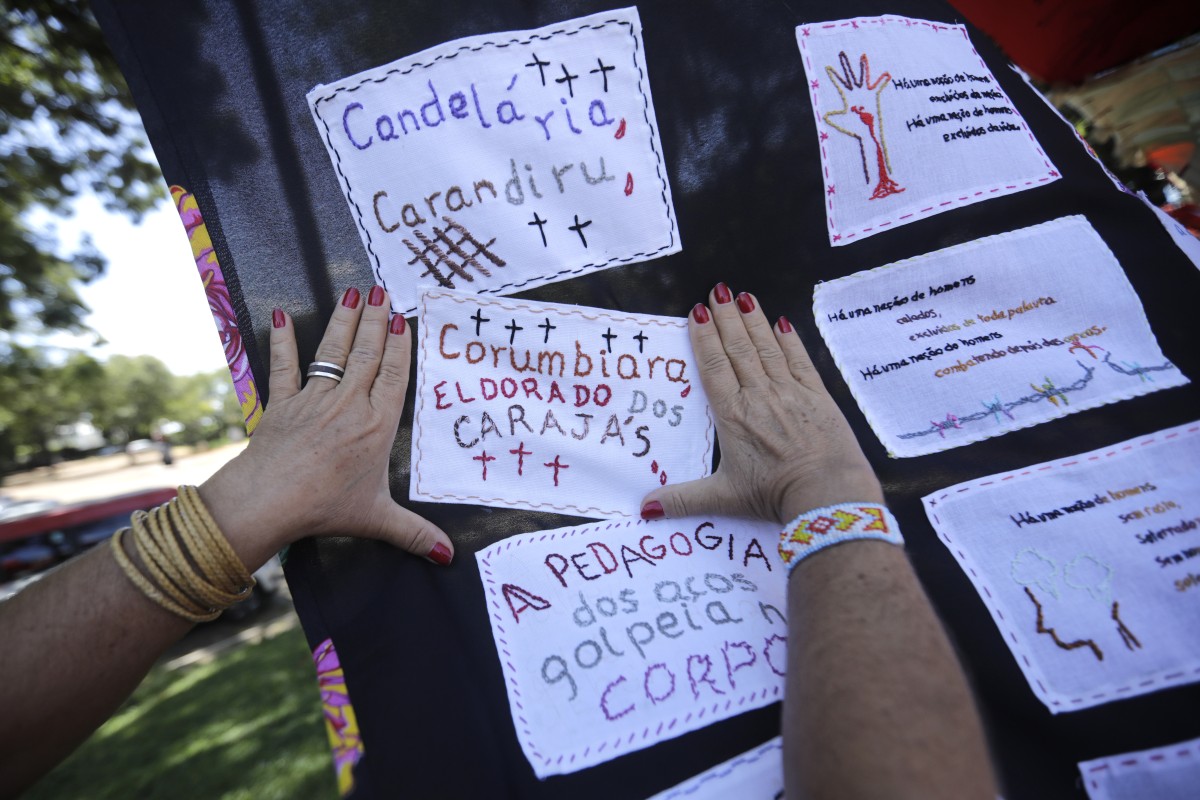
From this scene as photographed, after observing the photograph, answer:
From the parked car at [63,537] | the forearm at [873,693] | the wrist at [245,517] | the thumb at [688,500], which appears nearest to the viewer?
the forearm at [873,693]

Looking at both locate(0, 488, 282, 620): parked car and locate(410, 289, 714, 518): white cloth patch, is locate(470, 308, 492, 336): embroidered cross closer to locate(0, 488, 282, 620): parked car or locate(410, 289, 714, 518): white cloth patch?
locate(410, 289, 714, 518): white cloth patch

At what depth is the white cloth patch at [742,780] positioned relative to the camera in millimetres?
1043

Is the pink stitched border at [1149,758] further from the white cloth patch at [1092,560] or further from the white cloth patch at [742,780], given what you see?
the white cloth patch at [742,780]

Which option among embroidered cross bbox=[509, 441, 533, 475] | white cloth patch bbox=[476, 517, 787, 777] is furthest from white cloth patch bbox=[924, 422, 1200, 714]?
embroidered cross bbox=[509, 441, 533, 475]

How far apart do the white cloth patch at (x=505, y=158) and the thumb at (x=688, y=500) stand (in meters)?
0.53

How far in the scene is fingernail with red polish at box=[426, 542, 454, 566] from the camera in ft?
3.99

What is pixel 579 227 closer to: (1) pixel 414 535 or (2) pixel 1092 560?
(1) pixel 414 535

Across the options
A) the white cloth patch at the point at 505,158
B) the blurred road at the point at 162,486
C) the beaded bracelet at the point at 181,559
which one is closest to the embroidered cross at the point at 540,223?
the white cloth patch at the point at 505,158

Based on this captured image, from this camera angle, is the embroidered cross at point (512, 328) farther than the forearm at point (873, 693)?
Yes

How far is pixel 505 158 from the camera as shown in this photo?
1.34 metres

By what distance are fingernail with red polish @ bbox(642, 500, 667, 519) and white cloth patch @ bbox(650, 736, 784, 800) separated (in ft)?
1.52

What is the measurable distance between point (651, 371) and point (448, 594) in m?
0.64

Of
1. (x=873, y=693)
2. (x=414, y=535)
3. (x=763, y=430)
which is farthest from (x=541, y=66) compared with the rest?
(x=873, y=693)

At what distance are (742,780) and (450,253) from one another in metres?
1.17
